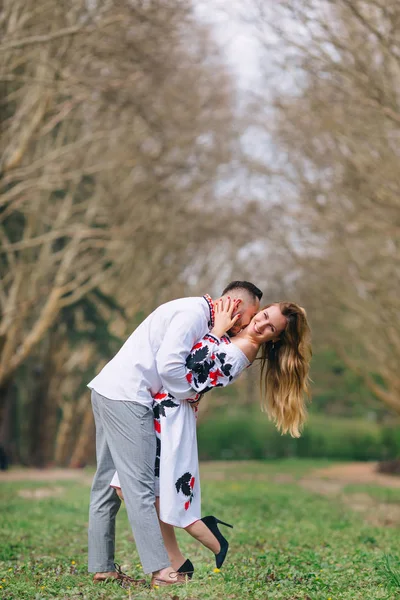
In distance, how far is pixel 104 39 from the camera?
1366cm

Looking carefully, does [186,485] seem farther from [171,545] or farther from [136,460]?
[171,545]

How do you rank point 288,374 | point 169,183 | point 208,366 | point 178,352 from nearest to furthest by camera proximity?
point 178,352, point 208,366, point 288,374, point 169,183

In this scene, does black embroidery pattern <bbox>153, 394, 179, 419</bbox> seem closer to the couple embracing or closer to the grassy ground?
the couple embracing

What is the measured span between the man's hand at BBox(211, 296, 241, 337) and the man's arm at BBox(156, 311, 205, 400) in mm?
149

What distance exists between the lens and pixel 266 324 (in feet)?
18.2

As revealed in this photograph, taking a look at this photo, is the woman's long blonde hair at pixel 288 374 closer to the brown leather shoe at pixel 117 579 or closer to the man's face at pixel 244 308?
the man's face at pixel 244 308

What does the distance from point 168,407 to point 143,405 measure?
15 centimetres

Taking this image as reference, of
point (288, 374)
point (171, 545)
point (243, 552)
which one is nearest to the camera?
point (171, 545)

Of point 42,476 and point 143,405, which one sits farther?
point 42,476

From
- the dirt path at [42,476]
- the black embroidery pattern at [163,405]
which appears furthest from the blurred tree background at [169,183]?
the black embroidery pattern at [163,405]

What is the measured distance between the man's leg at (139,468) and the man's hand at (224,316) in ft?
2.16

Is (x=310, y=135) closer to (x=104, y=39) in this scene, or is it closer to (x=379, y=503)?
(x=104, y=39)

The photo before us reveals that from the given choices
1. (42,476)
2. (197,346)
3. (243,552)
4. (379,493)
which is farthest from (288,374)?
(42,476)

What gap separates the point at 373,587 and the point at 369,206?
11869mm
